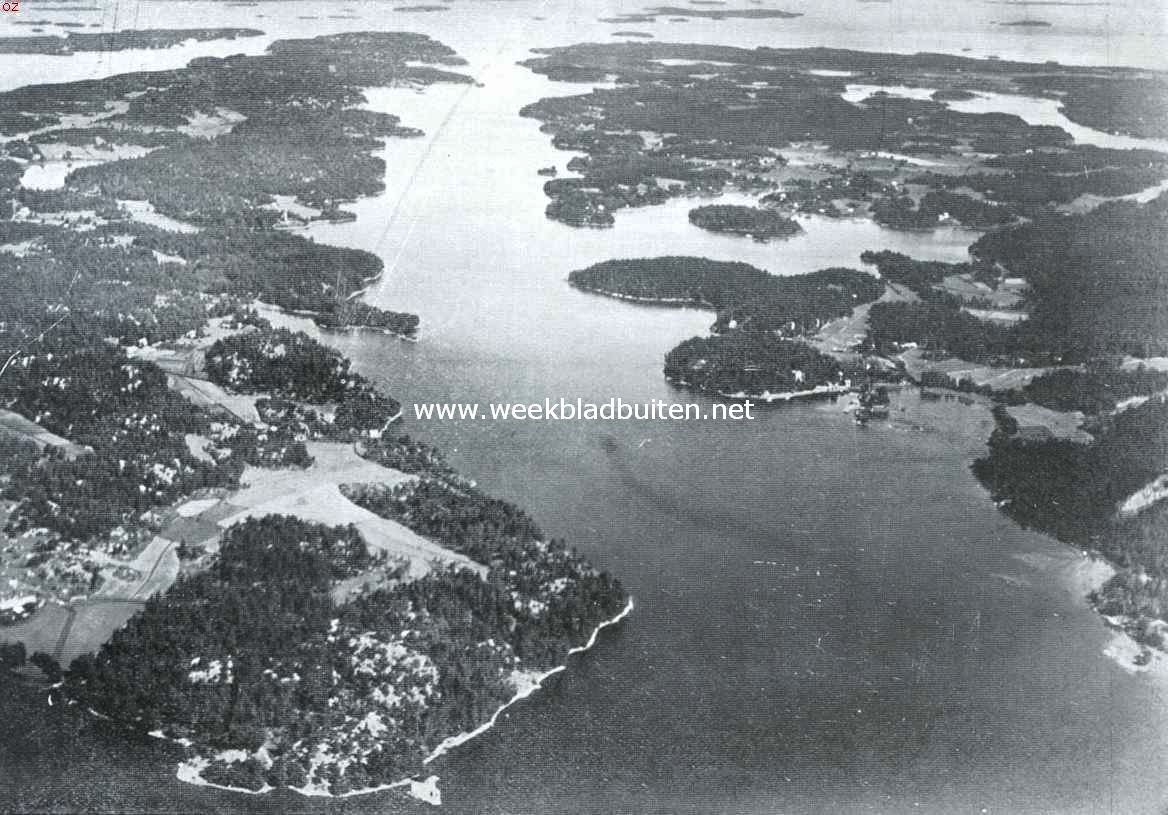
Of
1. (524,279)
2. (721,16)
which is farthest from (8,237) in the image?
(721,16)

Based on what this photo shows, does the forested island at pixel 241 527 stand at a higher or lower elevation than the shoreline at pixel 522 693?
higher

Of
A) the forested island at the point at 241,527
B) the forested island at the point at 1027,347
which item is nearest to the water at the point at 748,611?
the forested island at the point at 241,527

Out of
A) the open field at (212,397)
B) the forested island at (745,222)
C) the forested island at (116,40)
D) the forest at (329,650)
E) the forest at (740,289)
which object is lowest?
the forest at (329,650)

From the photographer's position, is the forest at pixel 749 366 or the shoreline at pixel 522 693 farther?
the forest at pixel 749 366

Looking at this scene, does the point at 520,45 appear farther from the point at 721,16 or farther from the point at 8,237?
the point at 8,237

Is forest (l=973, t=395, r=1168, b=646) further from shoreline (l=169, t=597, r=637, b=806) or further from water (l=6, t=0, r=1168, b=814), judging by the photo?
shoreline (l=169, t=597, r=637, b=806)

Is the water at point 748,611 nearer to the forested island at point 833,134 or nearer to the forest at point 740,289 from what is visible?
the forest at point 740,289

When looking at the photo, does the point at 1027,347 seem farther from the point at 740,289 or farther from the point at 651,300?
the point at 651,300
